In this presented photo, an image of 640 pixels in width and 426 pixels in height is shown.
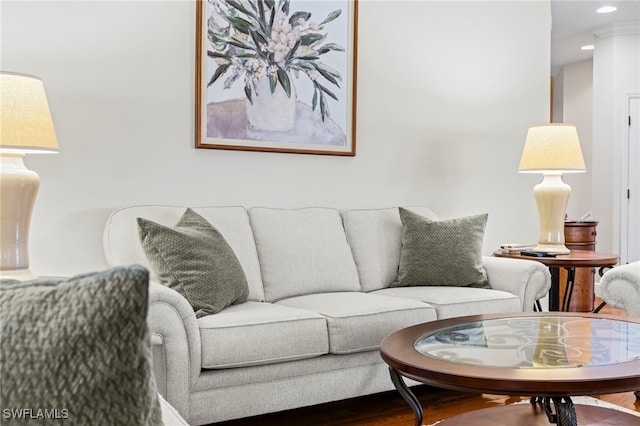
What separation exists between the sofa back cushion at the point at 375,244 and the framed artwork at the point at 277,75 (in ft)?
1.39

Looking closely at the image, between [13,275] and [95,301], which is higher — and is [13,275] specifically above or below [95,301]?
below

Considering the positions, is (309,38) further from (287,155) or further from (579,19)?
(579,19)

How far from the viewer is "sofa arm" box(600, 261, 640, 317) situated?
3.10m

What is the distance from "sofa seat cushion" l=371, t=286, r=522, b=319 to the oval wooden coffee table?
16.6 inches

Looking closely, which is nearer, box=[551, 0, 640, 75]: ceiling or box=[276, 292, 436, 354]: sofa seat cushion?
box=[276, 292, 436, 354]: sofa seat cushion

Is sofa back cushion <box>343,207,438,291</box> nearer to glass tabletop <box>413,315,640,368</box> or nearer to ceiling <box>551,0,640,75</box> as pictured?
glass tabletop <box>413,315,640,368</box>

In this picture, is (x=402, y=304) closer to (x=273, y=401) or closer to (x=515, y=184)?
(x=273, y=401)

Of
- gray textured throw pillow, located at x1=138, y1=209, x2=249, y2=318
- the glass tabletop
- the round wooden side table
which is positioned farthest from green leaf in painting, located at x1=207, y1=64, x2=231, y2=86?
the round wooden side table

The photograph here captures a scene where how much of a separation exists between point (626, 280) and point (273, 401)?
1874mm

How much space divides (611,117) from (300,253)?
4403 mm

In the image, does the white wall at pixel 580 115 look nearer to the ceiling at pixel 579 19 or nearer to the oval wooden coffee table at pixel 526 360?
the ceiling at pixel 579 19

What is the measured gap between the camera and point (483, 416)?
82.1 inches

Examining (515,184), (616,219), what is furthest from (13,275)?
(616,219)

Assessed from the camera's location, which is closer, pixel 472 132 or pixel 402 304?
pixel 402 304
